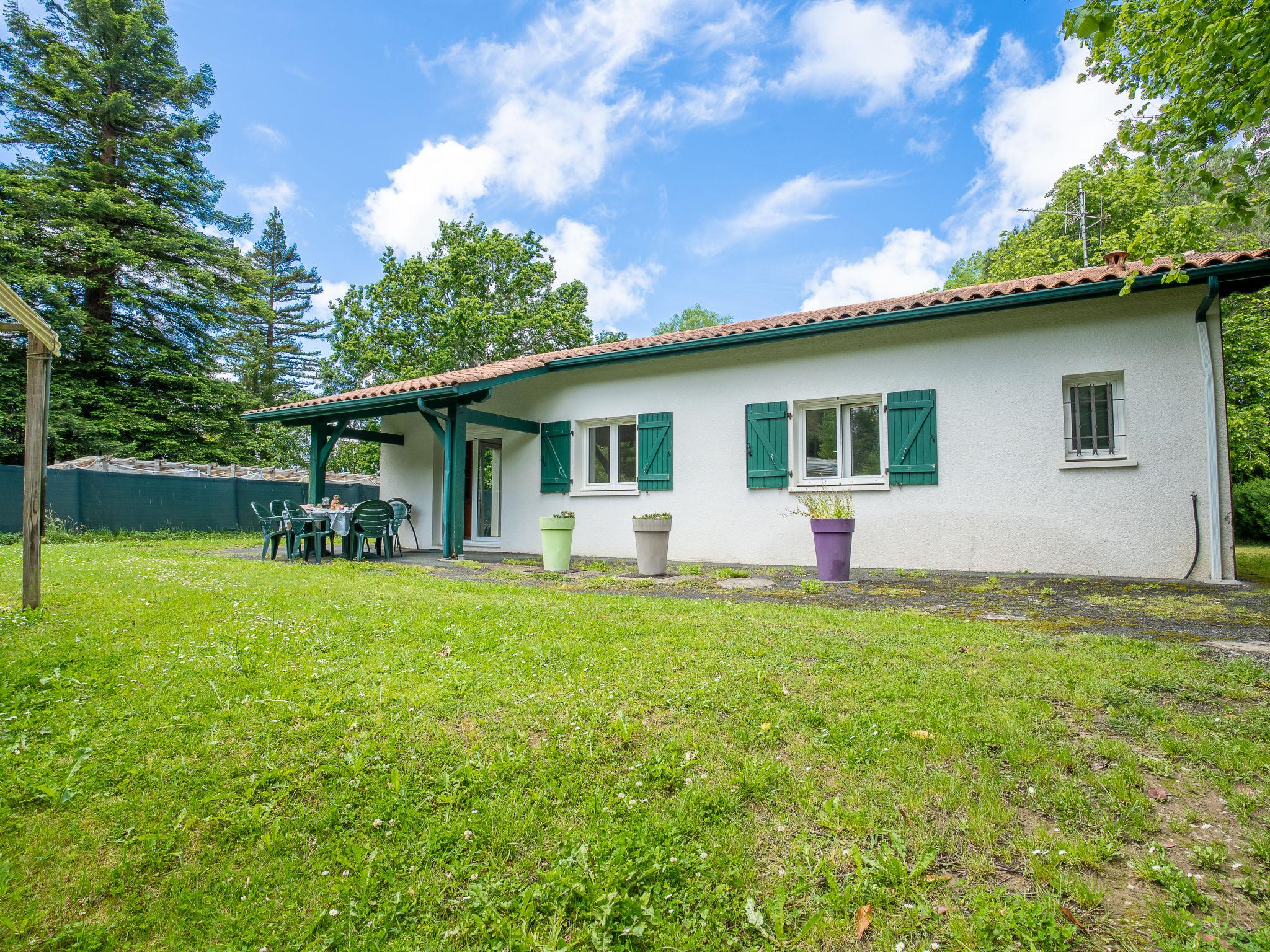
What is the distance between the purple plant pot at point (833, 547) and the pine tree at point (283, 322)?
29.0 metres

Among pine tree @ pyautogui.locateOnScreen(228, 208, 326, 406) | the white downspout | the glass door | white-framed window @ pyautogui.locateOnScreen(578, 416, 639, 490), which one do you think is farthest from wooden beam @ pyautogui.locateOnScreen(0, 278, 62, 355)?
pine tree @ pyautogui.locateOnScreen(228, 208, 326, 406)

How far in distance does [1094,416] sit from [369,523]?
930cm

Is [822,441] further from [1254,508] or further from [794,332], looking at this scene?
[1254,508]

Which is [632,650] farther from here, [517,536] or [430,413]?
[517,536]

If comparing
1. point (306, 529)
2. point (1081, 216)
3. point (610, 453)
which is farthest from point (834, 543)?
point (1081, 216)

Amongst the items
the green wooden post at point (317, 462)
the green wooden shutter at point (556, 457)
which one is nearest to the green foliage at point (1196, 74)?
the green wooden shutter at point (556, 457)

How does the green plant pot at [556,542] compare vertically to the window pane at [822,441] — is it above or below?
below

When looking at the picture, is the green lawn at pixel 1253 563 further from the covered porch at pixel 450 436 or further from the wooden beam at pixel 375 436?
the wooden beam at pixel 375 436

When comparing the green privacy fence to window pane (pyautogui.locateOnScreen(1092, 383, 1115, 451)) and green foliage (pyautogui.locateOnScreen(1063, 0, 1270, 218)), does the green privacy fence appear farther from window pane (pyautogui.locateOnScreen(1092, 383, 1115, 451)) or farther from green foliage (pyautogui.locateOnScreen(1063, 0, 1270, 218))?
green foliage (pyautogui.locateOnScreen(1063, 0, 1270, 218))

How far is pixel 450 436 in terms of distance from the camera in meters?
9.82

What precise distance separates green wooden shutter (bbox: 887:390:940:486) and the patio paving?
118 cm

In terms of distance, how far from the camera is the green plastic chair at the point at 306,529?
8.88 meters

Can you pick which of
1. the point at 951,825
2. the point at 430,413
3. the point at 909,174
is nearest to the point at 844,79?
the point at 909,174

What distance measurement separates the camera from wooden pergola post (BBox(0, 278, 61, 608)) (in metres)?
4.42
